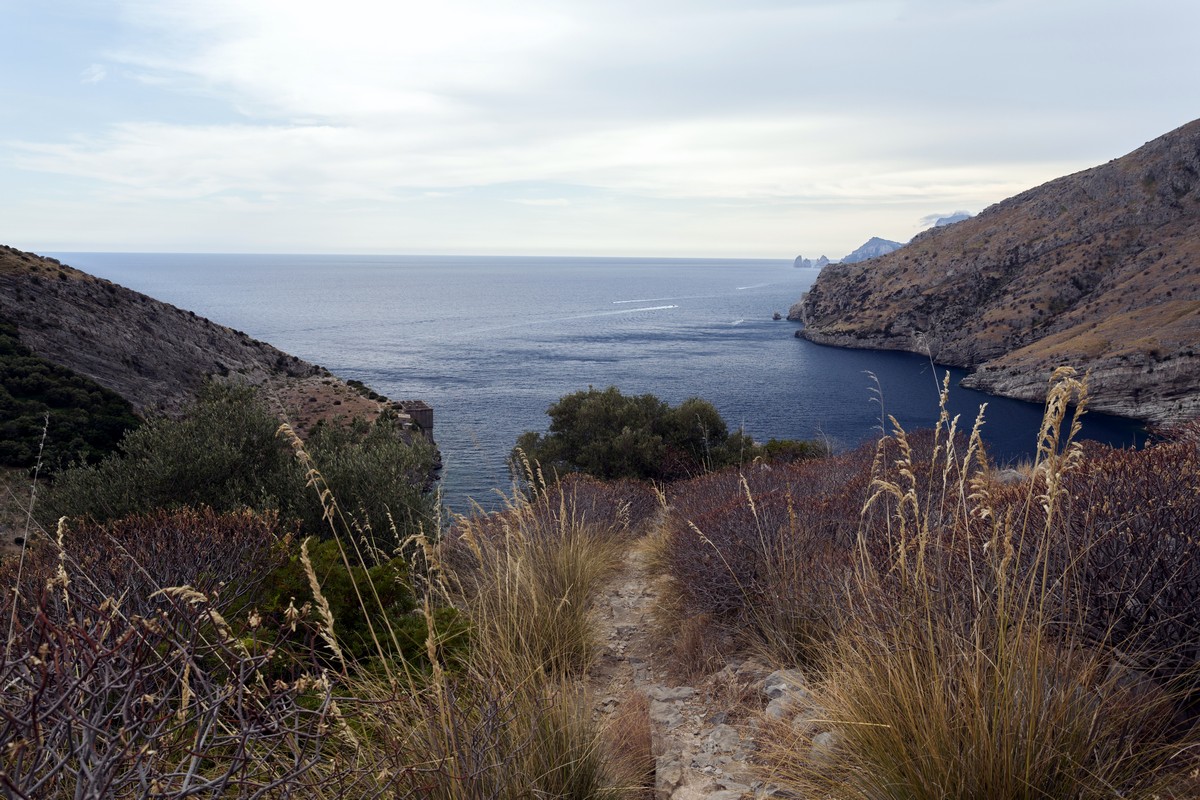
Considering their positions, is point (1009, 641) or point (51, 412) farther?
point (51, 412)

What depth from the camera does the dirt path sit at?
12.0 ft

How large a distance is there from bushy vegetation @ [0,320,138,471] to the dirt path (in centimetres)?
2164

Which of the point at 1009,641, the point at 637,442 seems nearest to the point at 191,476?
the point at 1009,641

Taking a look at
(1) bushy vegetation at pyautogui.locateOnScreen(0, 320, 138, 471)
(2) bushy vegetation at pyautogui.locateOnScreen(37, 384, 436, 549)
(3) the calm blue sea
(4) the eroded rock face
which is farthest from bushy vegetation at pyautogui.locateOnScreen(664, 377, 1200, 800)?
(4) the eroded rock face

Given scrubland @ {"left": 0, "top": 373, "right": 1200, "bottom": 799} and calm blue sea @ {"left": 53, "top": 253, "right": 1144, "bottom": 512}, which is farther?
calm blue sea @ {"left": 53, "top": 253, "right": 1144, "bottom": 512}

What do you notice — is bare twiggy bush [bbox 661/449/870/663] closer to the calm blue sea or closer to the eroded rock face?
the calm blue sea

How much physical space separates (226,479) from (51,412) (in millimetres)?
16228

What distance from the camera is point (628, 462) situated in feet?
90.1

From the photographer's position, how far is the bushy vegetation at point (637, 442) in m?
27.5

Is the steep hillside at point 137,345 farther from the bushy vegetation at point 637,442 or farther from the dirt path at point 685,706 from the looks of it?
the dirt path at point 685,706

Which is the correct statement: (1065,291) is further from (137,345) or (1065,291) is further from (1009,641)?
(1009,641)

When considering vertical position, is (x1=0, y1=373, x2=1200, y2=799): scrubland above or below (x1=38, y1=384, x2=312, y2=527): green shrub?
above

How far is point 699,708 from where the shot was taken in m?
4.67

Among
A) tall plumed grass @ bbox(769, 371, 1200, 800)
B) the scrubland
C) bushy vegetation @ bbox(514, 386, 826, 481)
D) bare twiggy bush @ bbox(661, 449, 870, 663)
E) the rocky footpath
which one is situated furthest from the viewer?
bushy vegetation @ bbox(514, 386, 826, 481)
